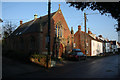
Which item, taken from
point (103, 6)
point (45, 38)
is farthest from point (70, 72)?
point (45, 38)

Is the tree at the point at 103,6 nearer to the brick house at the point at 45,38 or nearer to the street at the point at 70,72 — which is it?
the street at the point at 70,72

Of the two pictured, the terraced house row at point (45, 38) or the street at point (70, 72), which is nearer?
the street at point (70, 72)

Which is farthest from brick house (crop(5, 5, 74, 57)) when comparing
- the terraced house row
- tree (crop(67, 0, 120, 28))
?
tree (crop(67, 0, 120, 28))

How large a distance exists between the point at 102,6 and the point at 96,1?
0.61 metres

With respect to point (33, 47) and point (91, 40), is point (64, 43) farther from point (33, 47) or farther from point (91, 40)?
point (91, 40)

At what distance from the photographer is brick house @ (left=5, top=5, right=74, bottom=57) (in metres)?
24.0

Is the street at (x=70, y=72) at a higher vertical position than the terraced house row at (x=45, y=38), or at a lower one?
lower

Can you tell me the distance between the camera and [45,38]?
24.8 meters

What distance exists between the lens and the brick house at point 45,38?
2405 cm

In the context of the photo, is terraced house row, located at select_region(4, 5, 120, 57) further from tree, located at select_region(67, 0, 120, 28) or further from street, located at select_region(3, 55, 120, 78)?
tree, located at select_region(67, 0, 120, 28)

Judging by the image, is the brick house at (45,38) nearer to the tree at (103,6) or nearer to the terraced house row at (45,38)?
the terraced house row at (45,38)

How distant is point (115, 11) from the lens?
10297 millimetres

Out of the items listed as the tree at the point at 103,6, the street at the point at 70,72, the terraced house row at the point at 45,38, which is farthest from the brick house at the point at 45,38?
the tree at the point at 103,6

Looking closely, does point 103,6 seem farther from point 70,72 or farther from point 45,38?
point 45,38
